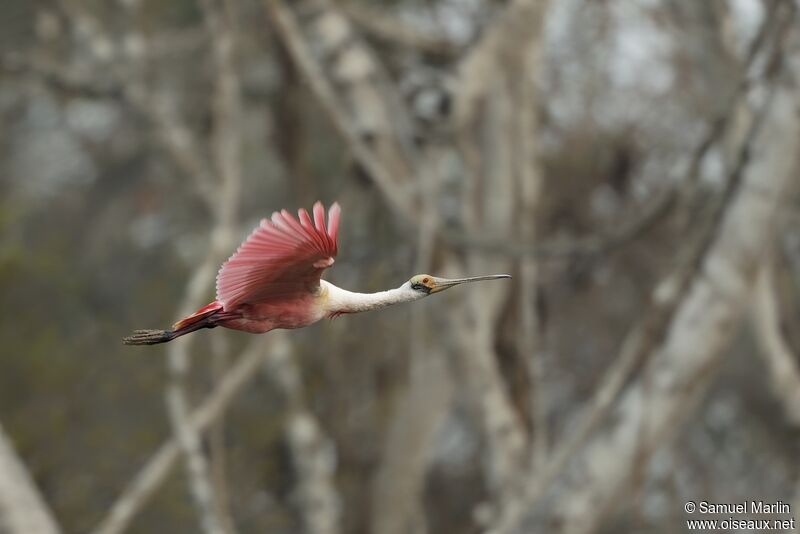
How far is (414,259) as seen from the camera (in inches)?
416

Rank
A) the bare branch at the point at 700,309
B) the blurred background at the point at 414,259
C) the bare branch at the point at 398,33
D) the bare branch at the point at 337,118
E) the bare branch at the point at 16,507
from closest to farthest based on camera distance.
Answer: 1. the bare branch at the point at 16,507
2. the bare branch at the point at 700,309
3. the blurred background at the point at 414,259
4. the bare branch at the point at 337,118
5. the bare branch at the point at 398,33

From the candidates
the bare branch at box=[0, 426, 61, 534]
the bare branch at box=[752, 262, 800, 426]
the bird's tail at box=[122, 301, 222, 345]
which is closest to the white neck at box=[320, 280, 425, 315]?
the bird's tail at box=[122, 301, 222, 345]

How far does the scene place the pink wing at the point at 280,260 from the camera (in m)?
3.50

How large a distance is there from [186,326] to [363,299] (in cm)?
47

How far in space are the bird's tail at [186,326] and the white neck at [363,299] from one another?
0.27m

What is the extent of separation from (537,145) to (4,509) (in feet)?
19.8

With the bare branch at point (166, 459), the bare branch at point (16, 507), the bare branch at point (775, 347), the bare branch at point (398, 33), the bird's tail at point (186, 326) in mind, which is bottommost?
the bird's tail at point (186, 326)

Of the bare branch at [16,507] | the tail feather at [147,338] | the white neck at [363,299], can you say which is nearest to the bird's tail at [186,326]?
the tail feather at [147,338]

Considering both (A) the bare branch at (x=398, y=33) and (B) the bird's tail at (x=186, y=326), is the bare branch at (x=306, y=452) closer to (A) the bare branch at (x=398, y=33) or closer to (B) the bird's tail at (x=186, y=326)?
(A) the bare branch at (x=398, y=33)

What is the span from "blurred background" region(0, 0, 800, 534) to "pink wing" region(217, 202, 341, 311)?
454 cm

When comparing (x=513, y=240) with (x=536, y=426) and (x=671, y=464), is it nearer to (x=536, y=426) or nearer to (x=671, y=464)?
(x=536, y=426)

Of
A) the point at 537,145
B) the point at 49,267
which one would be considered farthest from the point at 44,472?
the point at 537,145

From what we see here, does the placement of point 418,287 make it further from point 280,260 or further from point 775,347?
point 775,347

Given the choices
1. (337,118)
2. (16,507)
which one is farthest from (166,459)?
(337,118)
